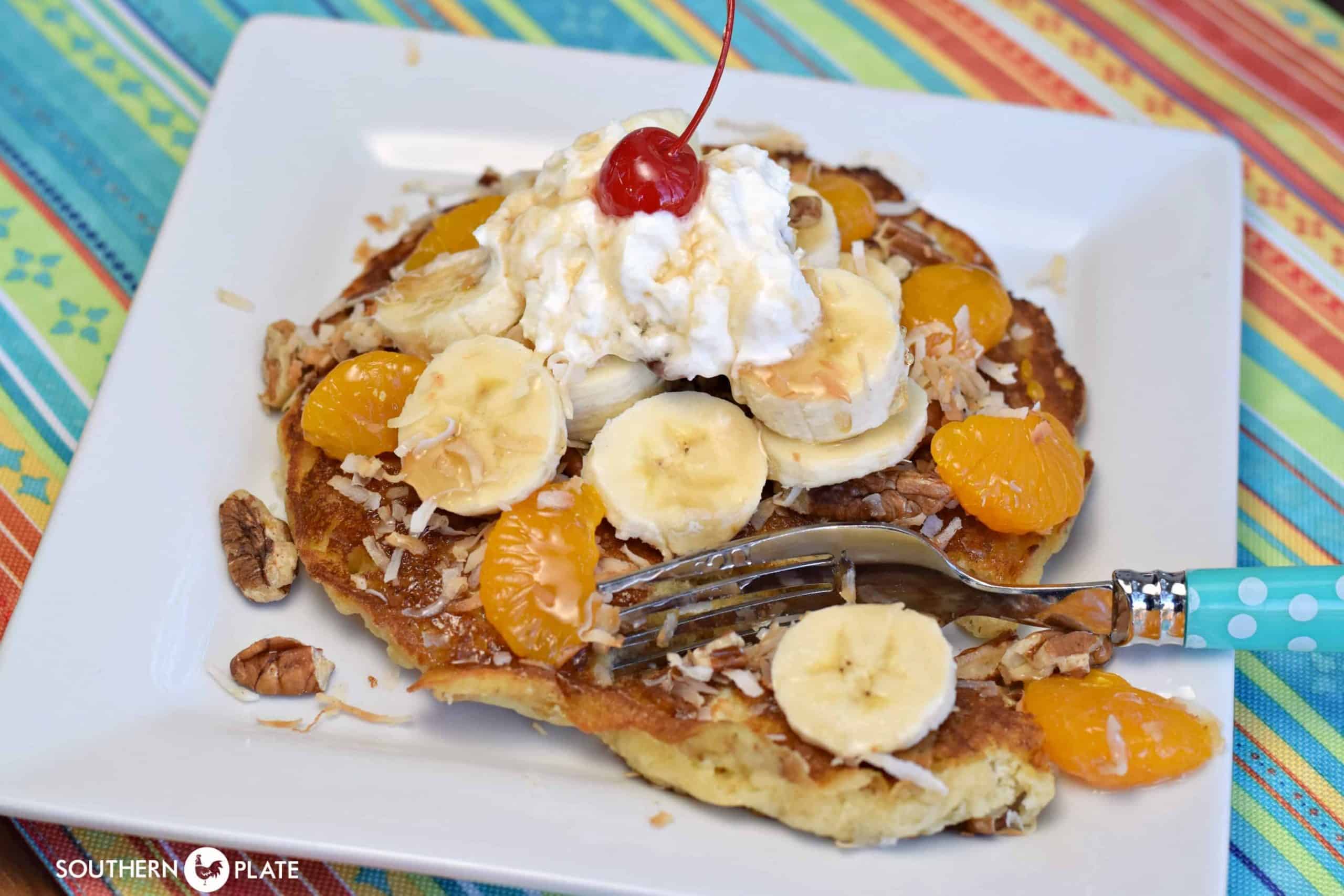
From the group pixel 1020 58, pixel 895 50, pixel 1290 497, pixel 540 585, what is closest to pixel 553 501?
pixel 540 585

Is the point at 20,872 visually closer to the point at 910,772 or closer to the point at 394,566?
the point at 394,566

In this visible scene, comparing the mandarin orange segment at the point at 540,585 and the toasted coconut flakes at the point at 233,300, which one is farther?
the toasted coconut flakes at the point at 233,300

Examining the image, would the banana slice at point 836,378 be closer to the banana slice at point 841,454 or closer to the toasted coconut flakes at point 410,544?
the banana slice at point 841,454

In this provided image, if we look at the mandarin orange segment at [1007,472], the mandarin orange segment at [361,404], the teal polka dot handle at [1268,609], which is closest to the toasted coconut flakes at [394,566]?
the mandarin orange segment at [361,404]

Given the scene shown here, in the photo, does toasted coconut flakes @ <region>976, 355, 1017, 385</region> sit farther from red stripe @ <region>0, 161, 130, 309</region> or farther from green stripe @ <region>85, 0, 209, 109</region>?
green stripe @ <region>85, 0, 209, 109</region>

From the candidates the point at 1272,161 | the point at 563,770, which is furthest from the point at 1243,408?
the point at 563,770

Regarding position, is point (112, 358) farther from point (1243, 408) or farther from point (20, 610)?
point (1243, 408)

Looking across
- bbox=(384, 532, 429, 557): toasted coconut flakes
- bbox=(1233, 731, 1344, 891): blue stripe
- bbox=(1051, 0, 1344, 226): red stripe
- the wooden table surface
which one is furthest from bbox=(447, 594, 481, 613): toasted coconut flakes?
bbox=(1051, 0, 1344, 226): red stripe

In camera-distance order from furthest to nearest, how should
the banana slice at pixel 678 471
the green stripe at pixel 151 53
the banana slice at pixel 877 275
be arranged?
1. the green stripe at pixel 151 53
2. the banana slice at pixel 877 275
3. the banana slice at pixel 678 471
